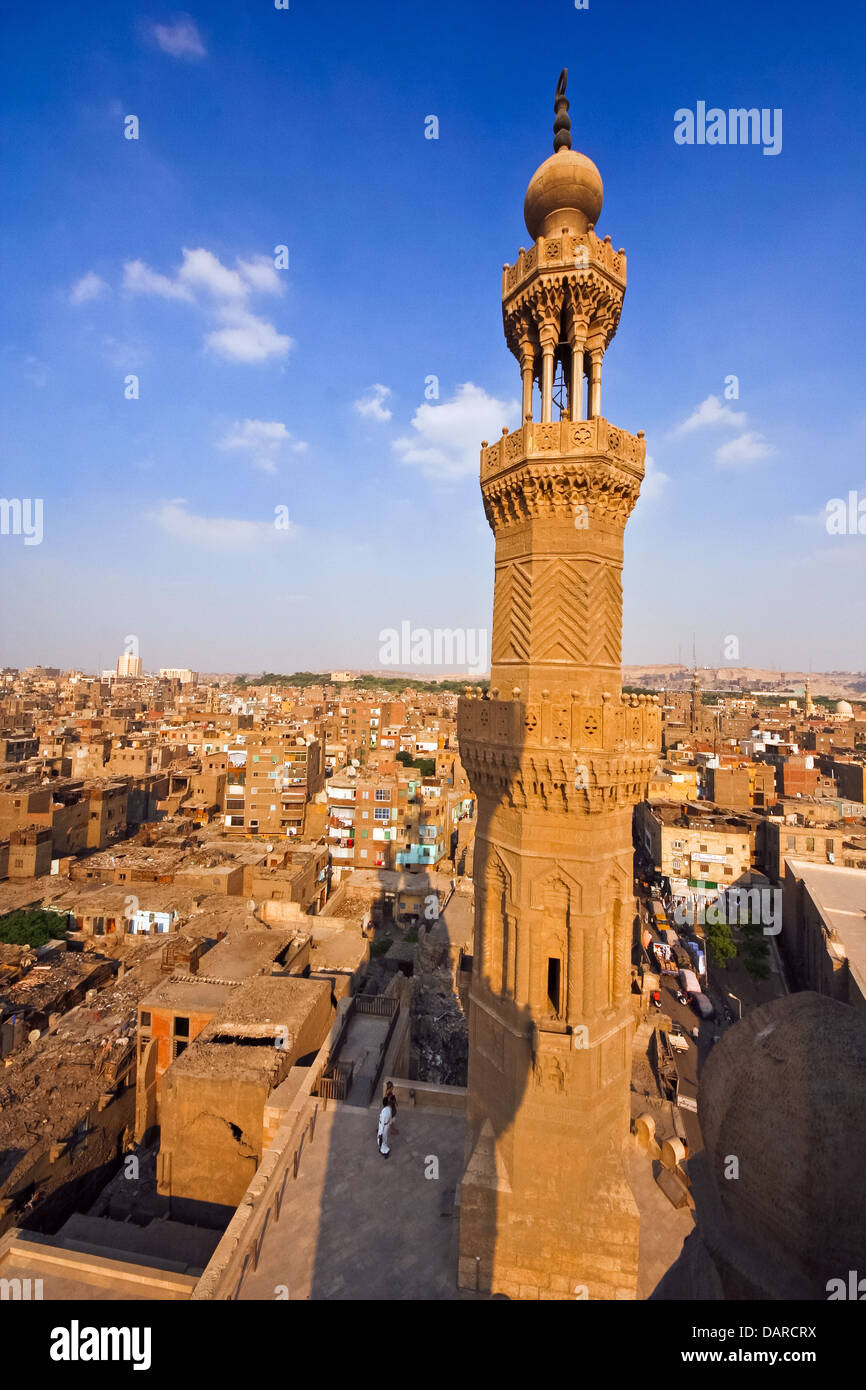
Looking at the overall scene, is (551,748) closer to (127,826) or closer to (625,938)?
(625,938)

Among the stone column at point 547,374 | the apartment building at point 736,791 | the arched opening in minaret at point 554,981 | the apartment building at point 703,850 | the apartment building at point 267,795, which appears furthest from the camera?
the apartment building at point 736,791

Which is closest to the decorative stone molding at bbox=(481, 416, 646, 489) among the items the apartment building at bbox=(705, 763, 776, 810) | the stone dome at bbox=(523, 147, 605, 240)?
the stone dome at bbox=(523, 147, 605, 240)

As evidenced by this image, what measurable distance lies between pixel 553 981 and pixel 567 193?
10.1m

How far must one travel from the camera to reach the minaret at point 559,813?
7.36 meters

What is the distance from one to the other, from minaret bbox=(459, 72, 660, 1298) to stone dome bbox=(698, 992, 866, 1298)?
1.52 metres

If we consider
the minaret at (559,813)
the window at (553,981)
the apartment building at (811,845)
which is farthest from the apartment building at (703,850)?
the window at (553,981)

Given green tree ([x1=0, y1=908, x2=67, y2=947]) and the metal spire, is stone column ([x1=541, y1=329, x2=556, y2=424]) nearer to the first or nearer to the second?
the metal spire

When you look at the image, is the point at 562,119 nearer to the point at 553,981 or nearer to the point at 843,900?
the point at 553,981

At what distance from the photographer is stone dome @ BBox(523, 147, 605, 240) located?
25.9 ft

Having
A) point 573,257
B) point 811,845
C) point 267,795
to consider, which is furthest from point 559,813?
point 267,795

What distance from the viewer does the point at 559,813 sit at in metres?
7.54

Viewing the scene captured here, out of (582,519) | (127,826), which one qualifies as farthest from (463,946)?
(127,826)

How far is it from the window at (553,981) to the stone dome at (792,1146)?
2.71m

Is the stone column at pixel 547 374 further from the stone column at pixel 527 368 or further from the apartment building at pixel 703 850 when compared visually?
the apartment building at pixel 703 850
